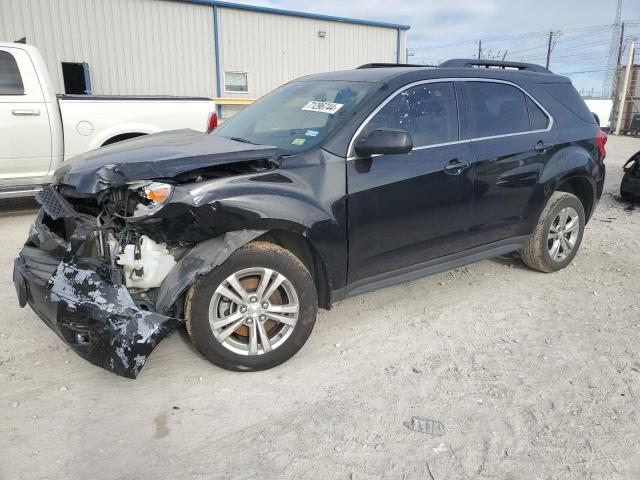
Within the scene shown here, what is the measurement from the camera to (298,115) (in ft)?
12.6

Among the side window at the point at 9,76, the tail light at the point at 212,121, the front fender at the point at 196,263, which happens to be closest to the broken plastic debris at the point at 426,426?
the front fender at the point at 196,263

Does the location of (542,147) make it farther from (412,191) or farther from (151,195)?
(151,195)

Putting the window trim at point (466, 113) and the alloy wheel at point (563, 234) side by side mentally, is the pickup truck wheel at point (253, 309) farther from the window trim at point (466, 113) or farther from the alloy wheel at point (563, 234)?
the alloy wheel at point (563, 234)

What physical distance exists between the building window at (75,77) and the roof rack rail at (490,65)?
10.7 metres

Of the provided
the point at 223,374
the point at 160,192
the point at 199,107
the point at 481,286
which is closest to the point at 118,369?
the point at 223,374

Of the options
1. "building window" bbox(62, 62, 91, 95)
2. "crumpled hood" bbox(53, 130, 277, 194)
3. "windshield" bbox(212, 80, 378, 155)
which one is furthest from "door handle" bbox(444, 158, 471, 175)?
"building window" bbox(62, 62, 91, 95)

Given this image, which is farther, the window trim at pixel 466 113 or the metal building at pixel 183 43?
the metal building at pixel 183 43

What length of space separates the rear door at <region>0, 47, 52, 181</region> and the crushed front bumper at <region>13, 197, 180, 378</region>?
13.5 feet

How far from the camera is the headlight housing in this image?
2799mm

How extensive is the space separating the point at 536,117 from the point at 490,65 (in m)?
0.66

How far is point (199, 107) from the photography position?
707 centimetres

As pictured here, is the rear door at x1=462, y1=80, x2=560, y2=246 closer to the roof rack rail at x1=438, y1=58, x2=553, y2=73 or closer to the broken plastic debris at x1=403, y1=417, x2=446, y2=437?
the roof rack rail at x1=438, y1=58, x2=553, y2=73

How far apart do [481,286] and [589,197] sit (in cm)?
156

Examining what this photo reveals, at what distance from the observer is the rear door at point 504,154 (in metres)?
4.07
